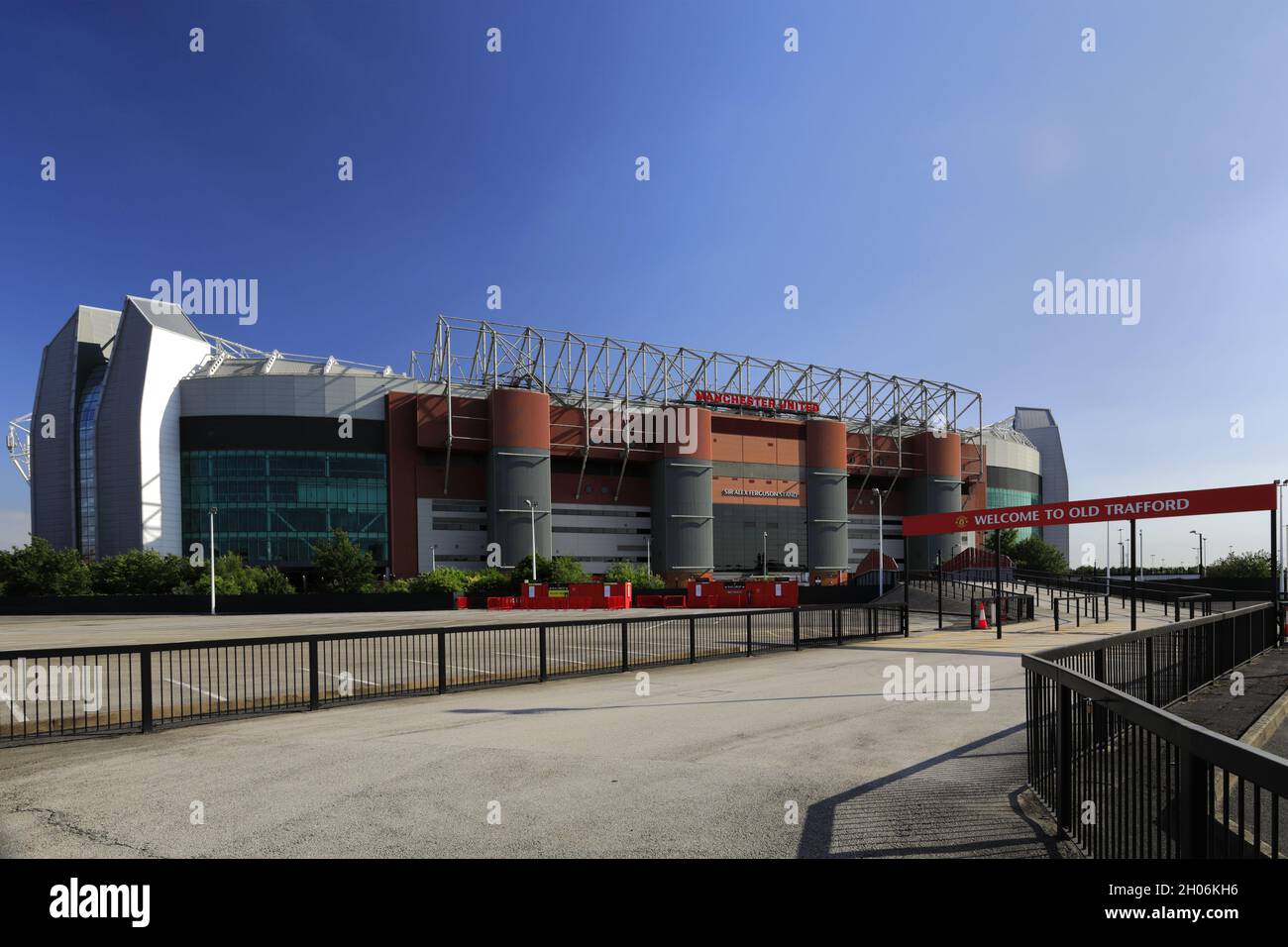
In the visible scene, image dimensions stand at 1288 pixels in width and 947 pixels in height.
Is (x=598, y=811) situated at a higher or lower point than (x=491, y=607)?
higher

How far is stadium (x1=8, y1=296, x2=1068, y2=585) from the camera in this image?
2817 inches

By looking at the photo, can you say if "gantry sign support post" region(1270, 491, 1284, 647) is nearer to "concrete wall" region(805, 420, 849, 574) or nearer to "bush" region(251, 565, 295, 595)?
"bush" region(251, 565, 295, 595)

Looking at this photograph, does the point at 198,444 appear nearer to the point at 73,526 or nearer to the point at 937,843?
the point at 73,526

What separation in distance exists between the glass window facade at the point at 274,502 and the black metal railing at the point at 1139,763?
238ft

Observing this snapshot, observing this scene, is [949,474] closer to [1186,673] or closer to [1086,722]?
[1186,673]

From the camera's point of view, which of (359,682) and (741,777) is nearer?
(741,777)

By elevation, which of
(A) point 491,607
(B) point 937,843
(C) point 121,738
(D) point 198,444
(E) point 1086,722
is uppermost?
(D) point 198,444

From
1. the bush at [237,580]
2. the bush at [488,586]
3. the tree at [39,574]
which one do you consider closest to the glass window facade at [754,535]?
the bush at [488,586]

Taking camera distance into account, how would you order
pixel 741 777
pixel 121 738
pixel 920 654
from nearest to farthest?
pixel 741 777
pixel 121 738
pixel 920 654

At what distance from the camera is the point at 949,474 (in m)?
99.2

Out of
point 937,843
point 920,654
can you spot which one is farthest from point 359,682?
point 920,654

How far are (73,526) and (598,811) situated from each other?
287 ft

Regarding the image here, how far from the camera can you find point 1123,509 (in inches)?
1041
